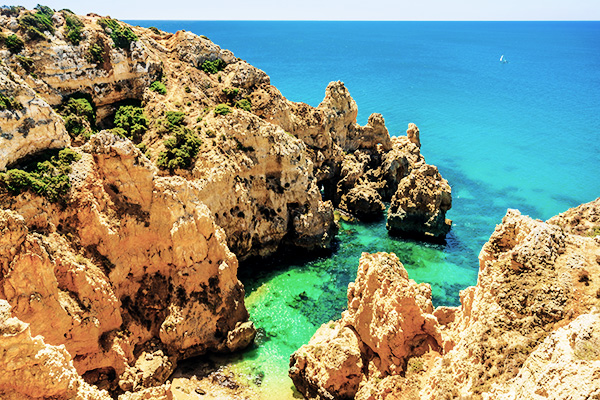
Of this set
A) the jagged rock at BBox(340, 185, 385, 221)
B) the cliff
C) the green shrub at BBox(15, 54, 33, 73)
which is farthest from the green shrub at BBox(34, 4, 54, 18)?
the jagged rock at BBox(340, 185, 385, 221)

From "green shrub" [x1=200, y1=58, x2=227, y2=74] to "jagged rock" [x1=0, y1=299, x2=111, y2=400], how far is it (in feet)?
106

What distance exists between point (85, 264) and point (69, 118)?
15.0 m

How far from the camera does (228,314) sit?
2538cm

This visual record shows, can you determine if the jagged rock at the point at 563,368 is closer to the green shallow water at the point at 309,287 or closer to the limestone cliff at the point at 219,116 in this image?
the green shallow water at the point at 309,287

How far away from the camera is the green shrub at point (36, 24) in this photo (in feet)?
99.6

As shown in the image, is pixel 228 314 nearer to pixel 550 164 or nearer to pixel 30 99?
pixel 30 99

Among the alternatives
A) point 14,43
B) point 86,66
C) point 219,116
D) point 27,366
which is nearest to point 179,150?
point 219,116

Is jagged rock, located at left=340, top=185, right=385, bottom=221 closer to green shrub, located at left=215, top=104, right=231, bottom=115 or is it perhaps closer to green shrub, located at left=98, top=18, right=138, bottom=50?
green shrub, located at left=215, top=104, right=231, bottom=115

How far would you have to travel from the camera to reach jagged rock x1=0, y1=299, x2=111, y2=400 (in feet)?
40.9

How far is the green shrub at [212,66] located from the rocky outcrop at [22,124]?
806 inches

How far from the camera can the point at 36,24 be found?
A: 31172 mm

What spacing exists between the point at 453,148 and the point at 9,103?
66.0 meters

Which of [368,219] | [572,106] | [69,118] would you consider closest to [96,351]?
[69,118]

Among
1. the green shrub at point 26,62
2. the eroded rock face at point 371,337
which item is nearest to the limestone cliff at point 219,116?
the green shrub at point 26,62
